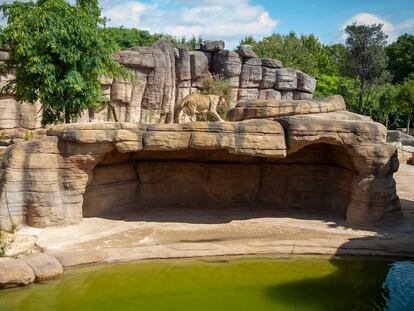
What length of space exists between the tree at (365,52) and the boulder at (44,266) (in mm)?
23598

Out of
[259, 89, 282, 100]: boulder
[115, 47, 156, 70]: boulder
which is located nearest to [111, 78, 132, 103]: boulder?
[115, 47, 156, 70]: boulder

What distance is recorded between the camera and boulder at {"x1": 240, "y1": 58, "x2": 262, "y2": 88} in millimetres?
22766

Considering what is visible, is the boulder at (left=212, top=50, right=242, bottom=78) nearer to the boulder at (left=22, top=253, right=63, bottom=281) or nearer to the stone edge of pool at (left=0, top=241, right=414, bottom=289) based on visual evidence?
the stone edge of pool at (left=0, top=241, right=414, bottom=289)

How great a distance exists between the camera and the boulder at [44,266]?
7.01m

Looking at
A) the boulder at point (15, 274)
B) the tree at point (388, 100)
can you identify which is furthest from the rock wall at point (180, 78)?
the boulder at point (15, 274)

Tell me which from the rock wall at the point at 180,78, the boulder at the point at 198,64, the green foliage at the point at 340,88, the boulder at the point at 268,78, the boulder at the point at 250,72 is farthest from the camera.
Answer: the green foliage at the point at 340,88

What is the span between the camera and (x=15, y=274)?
22.2ft

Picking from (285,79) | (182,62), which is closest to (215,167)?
(182,62)

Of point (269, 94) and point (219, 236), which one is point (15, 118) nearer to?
point (219, 236)

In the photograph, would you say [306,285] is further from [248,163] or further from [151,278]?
[248,163]

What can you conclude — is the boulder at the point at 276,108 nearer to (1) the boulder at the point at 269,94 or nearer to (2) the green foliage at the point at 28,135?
(2) the green foliage at the point at 28,135

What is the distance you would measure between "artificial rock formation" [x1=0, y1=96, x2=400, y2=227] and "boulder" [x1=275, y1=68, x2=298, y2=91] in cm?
1215

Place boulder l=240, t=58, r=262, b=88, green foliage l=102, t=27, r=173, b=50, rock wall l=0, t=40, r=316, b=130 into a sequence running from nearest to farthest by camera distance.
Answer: rock wall l=0, t=40, r=316, b=130, boulder l=240, t=58, r=262, b=88, green foliage l=102, t=27, r=173, b=50

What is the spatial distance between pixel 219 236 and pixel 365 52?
22862mm
